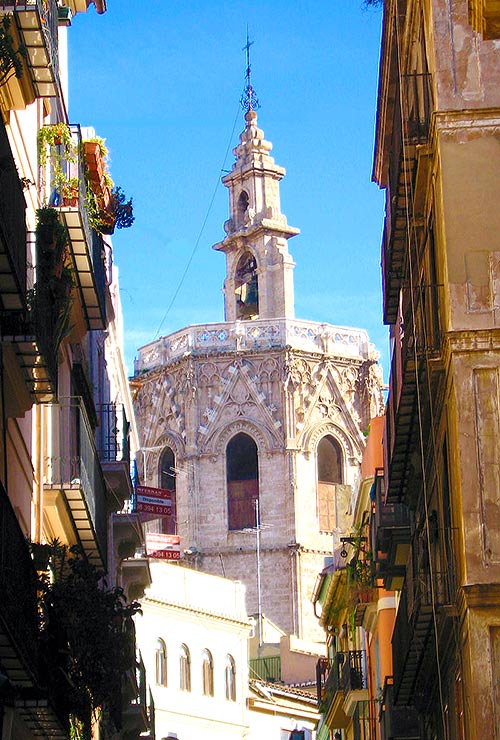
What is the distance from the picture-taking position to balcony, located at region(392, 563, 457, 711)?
62.8 ft

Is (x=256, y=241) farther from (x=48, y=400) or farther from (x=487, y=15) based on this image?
(x=487, y=15)

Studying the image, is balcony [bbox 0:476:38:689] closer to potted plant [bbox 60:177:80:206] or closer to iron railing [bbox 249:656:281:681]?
potted plant [bbox 60:177:80:206]

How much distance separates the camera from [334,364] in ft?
253

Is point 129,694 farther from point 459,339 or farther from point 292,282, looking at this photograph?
point 292,282

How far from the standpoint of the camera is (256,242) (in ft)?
261

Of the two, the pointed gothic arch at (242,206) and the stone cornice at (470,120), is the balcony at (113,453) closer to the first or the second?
the stone cornice at (470,120)

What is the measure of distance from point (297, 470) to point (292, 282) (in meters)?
7.67

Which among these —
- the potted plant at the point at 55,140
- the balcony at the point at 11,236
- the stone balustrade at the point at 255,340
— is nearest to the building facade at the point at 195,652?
the stone balustrade at the point at 255,340

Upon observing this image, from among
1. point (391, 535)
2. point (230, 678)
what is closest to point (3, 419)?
point (391, 535)

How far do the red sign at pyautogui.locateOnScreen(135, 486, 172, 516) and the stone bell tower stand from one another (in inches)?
1565

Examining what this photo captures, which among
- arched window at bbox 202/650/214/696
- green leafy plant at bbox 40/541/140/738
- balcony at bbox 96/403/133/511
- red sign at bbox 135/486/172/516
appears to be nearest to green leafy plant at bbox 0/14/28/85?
green leafy plant at bbox 40/541/140/738

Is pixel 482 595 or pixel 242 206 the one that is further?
pixel 242 206

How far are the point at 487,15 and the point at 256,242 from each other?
68.1 meters

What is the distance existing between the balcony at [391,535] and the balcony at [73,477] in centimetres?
386
